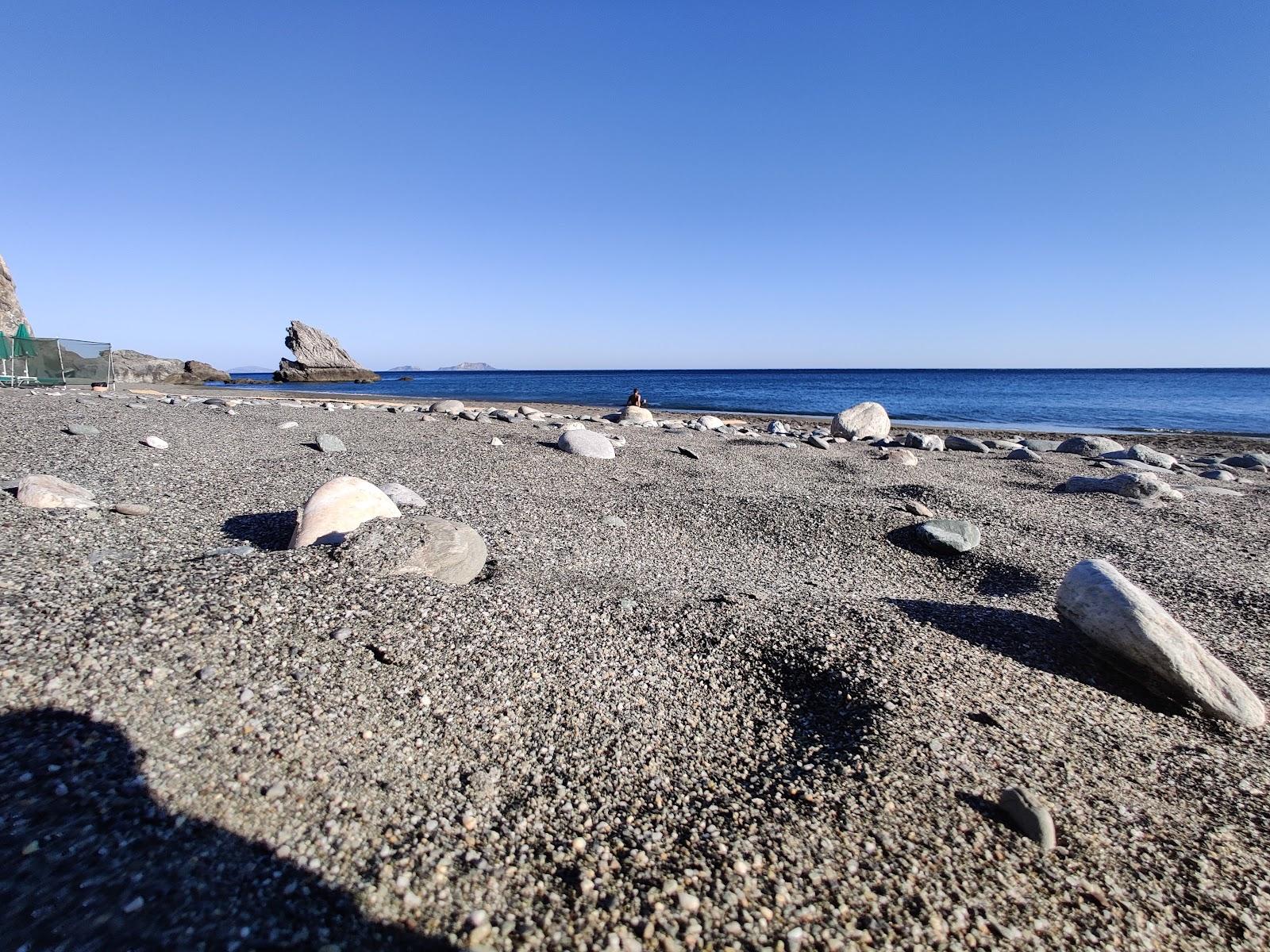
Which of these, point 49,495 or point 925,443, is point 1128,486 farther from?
point 49,495

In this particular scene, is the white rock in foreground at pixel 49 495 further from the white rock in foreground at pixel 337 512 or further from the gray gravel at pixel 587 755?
the white rock in foreground at pixel 337 512

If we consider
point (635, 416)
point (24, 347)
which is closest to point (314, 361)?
point (24, 347)

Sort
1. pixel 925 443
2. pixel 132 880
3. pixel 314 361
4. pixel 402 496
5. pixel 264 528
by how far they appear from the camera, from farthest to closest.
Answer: pixel 314 361 < pixel 925 443 < pixel 402 496 < pixel 264 528 < pixel 132 880

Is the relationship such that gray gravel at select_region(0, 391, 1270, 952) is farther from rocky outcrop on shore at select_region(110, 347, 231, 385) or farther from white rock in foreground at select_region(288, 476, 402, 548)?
rocky outcrop on shore at select_region(110, 347, 231, 385)

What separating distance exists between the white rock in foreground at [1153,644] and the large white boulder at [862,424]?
35.6 ft

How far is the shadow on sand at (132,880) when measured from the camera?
152 cm

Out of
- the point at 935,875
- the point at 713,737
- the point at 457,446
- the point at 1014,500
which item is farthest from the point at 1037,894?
the point at 457,446

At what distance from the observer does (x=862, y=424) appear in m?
14.2

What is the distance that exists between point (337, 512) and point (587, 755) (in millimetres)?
2772

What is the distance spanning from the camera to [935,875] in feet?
6.18

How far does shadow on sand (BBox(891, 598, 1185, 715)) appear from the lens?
10.3ft

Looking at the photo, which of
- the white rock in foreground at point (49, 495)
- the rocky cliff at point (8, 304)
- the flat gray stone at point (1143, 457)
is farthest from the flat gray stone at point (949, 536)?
the rocky cliff at point (8, 304)

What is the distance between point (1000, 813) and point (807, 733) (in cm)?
75

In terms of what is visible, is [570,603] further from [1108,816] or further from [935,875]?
[1108,816]
